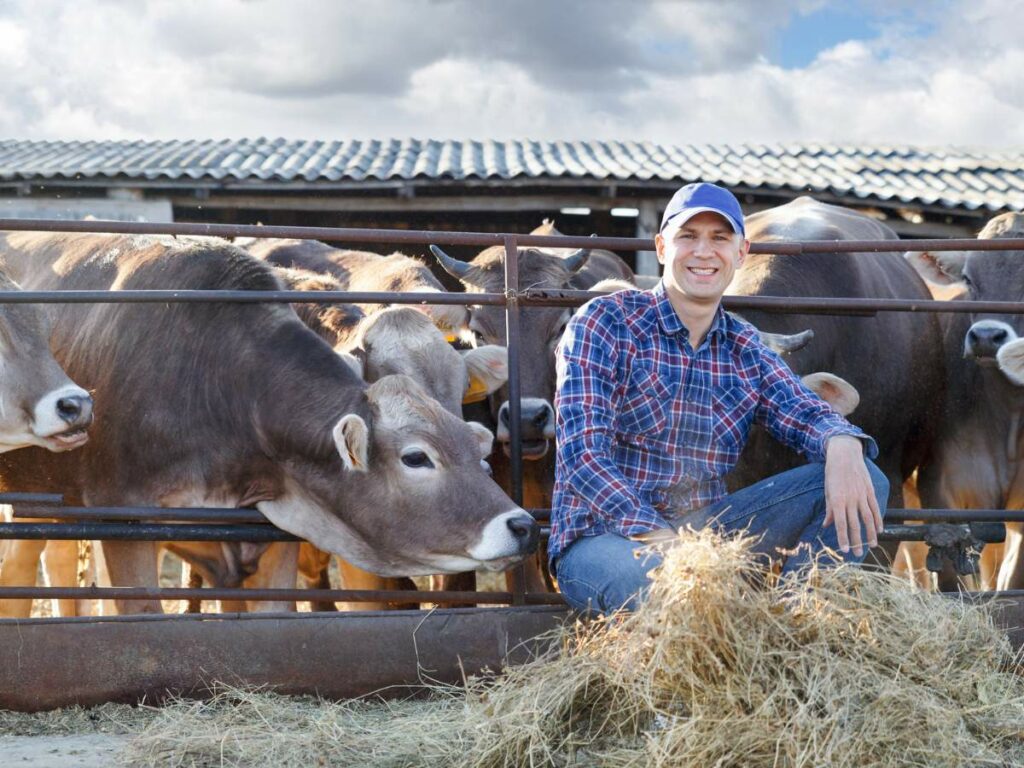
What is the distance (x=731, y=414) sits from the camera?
12.8ft

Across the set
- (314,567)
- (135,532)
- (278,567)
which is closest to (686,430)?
(135,532)

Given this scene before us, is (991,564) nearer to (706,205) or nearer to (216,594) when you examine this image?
(706,205)

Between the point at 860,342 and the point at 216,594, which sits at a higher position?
the point at 860,342

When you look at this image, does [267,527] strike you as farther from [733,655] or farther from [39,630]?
[733,655]

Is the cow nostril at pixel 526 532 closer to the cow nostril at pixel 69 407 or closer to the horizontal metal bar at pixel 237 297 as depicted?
the horizontal metal bar at pixel 237 297

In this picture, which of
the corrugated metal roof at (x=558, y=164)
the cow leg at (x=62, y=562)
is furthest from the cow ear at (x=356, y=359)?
the corrugated metal roof at (x=558, y=164)

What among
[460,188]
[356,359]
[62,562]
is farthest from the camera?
[460,188]

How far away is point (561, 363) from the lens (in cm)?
378

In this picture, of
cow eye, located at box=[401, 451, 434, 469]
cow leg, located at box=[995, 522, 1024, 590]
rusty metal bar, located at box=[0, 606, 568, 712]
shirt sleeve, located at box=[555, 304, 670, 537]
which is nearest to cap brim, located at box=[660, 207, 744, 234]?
shirt sleeve, located at box=[555, 304, 670, 537]

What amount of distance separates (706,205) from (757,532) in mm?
946

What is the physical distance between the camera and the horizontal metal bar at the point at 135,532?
421 centimetres

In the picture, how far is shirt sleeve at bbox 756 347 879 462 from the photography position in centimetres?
370

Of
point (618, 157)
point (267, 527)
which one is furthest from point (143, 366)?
point (618, 157)

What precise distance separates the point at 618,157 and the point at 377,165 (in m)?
2.51
